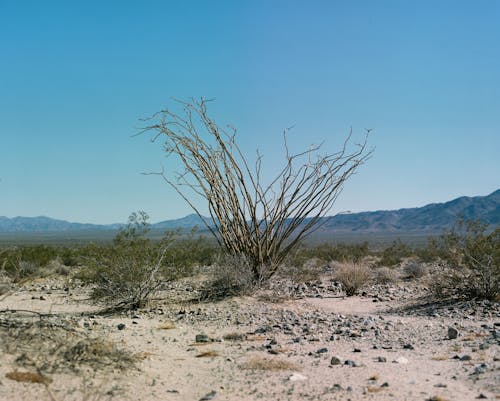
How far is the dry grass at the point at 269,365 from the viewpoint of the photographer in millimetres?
6074

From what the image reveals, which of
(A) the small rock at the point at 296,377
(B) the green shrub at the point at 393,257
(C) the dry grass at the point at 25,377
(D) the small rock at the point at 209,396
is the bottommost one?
(D) the small rock at the point at 209,396

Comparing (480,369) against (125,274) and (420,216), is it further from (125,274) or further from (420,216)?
(420,216)

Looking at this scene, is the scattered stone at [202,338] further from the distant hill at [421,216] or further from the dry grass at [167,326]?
the distant hill at [421,216]

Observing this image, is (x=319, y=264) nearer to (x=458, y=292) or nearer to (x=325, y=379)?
(x=458, y=292)

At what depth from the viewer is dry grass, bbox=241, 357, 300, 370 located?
607cm

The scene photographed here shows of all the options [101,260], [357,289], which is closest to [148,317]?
[101,260]

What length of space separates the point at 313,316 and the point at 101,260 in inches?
171

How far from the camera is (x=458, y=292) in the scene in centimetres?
1128

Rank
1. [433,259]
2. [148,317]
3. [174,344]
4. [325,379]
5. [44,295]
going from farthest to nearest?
[433,259] < [44,295] < [148,317] < [174,344] < [325,379]

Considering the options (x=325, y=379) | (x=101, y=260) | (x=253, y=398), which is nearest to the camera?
(x=253, y=398)

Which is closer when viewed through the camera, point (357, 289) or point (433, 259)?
point (357, 289)

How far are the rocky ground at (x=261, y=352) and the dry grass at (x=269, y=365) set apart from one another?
→ 2 cm

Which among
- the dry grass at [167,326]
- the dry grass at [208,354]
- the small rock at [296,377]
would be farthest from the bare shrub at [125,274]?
the small rock at [296,377]

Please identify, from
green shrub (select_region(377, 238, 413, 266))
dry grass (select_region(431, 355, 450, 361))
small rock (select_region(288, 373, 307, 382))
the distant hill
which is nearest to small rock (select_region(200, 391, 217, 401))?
small rock (select_region(288, 373, 307, 382))
